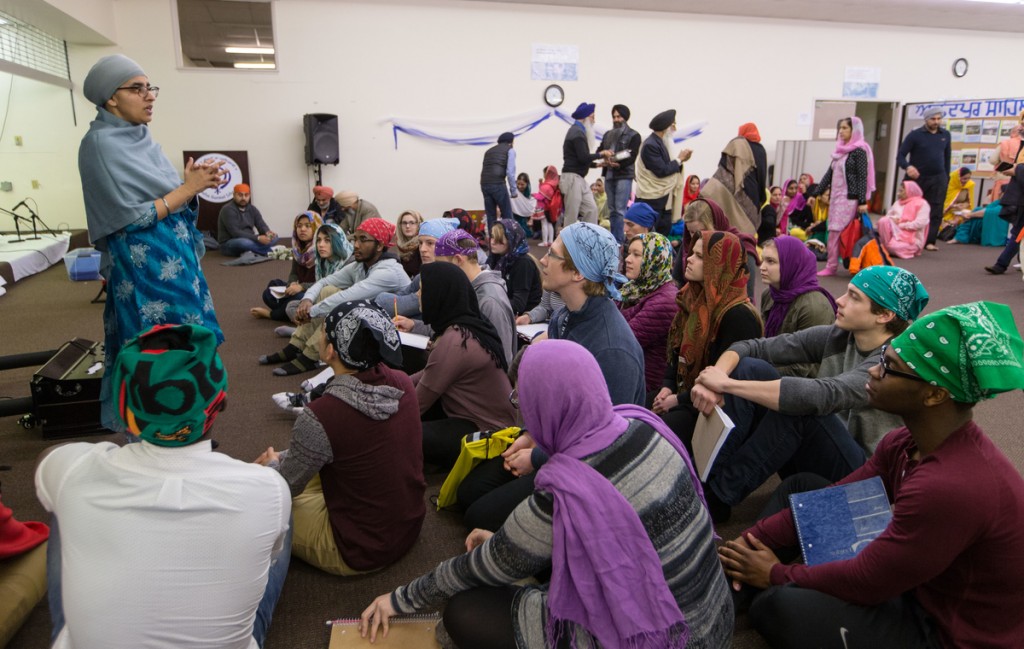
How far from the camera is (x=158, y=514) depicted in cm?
124

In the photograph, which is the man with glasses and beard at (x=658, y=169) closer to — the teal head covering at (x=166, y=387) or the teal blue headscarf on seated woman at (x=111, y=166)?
the teal blue headscarf on seated woman at (x=111, y=166)

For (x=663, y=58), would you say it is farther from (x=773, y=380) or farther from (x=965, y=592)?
(x=965, y=592)

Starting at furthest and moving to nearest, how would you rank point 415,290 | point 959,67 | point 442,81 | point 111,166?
1. point 959,67
2. point 442,81
3. point 415,290
4. point 111,166

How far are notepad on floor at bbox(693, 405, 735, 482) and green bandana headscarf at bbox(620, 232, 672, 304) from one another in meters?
0.96

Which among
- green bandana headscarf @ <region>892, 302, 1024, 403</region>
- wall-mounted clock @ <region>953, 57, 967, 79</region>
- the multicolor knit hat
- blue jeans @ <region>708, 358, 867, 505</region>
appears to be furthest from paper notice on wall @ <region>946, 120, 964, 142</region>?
green bandana headscarf @ <region>892, 302, 1024, 403</region>

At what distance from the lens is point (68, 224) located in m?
8.72

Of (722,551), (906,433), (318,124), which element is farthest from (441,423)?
(318,124)

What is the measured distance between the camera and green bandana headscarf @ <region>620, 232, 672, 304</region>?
306 cm

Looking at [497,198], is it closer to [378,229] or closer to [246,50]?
[378,229]

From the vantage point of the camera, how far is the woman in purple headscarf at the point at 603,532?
1265 mm

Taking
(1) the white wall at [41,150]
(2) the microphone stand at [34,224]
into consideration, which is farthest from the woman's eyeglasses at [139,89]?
(2) the microphone stand at [34,224]

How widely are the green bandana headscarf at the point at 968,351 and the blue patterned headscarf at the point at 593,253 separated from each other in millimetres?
1004

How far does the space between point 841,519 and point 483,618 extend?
0.91 m

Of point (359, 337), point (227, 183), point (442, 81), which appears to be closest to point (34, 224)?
point (227, 183)
